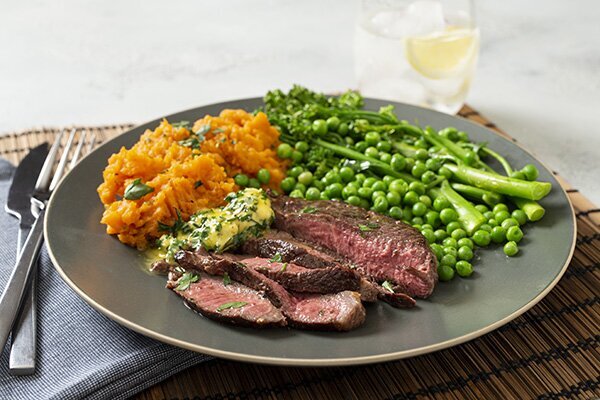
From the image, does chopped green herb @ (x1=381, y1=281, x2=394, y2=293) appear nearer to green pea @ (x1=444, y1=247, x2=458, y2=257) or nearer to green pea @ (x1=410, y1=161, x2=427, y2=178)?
green pea @ (x1=444, y1=247, x2=458, y2=257)

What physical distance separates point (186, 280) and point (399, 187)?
1498 millimetres

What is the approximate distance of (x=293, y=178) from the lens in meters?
4.73

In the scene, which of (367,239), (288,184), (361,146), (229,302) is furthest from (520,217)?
(229,302)

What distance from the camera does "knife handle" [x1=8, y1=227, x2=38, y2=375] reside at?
330cm

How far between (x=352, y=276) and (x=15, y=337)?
1.63 meters

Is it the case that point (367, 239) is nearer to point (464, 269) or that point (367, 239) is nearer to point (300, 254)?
point (300, 254)

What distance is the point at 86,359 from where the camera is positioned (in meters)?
3.36

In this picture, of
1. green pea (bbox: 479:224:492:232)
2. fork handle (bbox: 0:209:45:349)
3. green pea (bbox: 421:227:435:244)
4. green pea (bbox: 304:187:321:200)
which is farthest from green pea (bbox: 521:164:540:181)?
fork handle (bbox: 0:209:45:349)

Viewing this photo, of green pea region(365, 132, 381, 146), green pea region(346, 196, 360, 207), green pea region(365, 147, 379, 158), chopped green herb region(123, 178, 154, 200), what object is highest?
chopped green herb region(123, 178, 154, 200)

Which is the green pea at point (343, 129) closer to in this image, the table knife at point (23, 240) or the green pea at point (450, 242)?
the green pea at point (450, 242)

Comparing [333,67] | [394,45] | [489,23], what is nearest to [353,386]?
[394,45]

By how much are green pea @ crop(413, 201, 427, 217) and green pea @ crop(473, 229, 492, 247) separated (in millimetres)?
391

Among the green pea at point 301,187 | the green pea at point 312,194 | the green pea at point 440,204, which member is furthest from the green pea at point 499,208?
the green pea at point 301,187

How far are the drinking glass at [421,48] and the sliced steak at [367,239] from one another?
6.51ft
